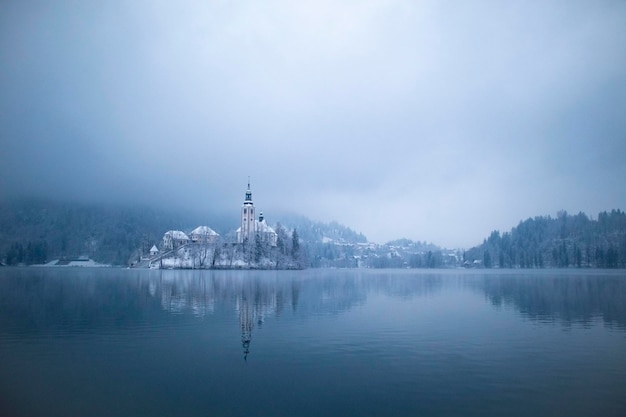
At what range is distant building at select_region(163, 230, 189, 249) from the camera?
177m

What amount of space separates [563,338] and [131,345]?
954 inches

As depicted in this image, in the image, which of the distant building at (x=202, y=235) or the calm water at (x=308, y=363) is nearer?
the calm water at (x=308, y=363)

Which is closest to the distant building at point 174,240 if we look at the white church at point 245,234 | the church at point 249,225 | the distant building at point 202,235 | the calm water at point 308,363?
the white church at point 245,234

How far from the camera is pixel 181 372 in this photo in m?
17.3

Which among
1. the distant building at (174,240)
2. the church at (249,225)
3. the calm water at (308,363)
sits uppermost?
the church at (249,225)

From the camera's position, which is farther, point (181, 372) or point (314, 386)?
point (181, 372)

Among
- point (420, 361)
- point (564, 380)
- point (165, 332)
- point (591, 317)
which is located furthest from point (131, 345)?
point (591, 317)

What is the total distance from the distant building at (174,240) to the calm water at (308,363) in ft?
477

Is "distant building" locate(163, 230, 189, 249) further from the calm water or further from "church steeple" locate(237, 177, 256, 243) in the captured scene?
the calm water

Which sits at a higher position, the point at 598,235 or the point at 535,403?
the point at 598,235

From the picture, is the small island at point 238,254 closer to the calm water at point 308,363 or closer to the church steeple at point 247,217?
the church steeple at point 247,217

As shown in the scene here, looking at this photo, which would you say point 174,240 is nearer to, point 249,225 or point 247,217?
point 247,217

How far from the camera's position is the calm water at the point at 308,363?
539 inches

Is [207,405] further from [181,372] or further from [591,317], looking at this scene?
[591,317]
